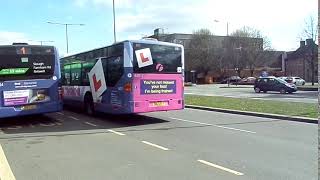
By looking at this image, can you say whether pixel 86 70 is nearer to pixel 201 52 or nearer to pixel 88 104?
pixel 88 104

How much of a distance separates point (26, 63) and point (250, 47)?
81846 millimetres

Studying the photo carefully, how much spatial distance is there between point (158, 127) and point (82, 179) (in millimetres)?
7561

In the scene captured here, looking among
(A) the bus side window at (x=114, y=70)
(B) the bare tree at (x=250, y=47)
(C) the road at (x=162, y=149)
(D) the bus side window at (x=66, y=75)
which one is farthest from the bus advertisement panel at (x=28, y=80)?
(B) the bare tree at (x=250, y=47)

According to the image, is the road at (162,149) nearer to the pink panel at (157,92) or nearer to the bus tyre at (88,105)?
the pink panel at (157,92)

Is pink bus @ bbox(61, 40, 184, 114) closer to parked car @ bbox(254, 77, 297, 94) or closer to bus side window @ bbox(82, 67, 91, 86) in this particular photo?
bus side window @ bbox(82, 67, 91, 86)

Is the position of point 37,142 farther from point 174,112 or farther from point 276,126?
point 174,112

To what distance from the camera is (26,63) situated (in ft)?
55.6

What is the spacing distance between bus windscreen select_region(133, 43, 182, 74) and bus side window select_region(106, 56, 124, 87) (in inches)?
19.7

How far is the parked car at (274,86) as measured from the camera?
4362cm

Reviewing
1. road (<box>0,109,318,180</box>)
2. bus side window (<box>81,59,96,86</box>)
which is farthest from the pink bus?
road (<box>0,109,318,180</box>)

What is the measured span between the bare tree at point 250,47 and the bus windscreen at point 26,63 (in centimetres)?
7932

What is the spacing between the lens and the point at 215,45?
101562 mm

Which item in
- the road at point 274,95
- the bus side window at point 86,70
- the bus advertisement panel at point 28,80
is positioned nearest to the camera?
the bus advertisement panel at point 28,80

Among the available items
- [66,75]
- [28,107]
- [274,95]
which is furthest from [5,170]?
[274,95]
